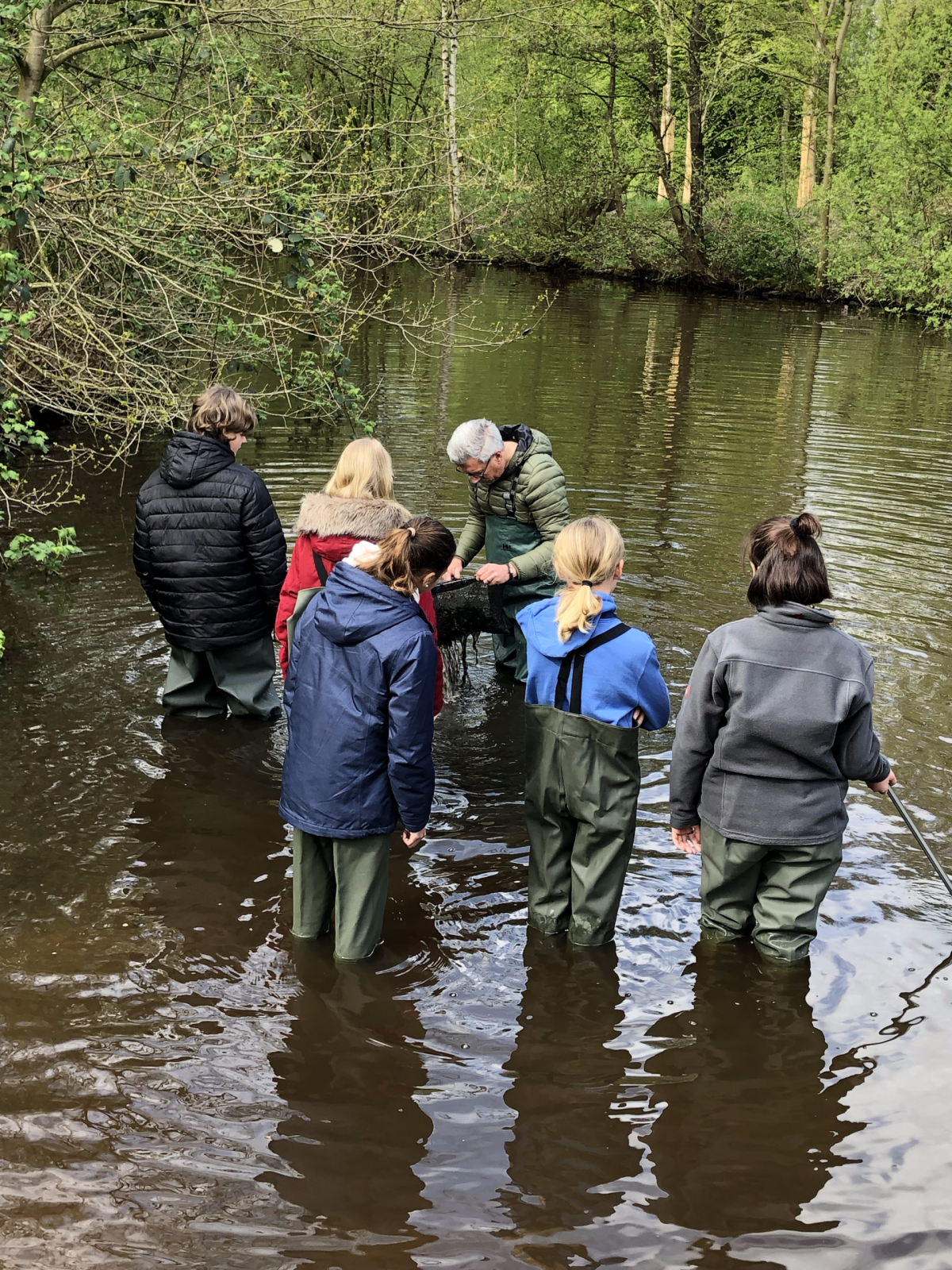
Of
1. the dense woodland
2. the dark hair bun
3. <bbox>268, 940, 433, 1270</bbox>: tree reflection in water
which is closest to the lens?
<bbox>268, 940, 433, 1270</bbox>: tree reflection in water

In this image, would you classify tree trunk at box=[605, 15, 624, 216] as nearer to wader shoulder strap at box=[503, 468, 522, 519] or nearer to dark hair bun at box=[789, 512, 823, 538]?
wader shoulder strap at box=[503, 468, 522, 519]

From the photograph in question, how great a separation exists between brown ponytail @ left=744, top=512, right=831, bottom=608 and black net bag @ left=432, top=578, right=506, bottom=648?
2.75 m

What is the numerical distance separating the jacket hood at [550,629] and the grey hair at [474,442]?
1.88 metres

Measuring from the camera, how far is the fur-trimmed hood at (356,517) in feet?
16.1

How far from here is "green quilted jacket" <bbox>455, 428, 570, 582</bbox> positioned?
6375 millimetres

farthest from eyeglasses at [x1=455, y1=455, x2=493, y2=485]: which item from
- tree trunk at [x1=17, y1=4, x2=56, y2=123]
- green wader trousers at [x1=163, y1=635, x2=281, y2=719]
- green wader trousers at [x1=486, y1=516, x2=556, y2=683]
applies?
tree trunk at [x1=17, y1=4, x2=56, y2=123]

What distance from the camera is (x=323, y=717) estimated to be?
420cm

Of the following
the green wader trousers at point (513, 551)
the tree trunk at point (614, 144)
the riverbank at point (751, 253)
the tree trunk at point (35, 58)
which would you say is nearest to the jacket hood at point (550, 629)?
the green wader trousers at point (513, 551)

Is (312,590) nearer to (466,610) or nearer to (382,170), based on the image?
(466,610)

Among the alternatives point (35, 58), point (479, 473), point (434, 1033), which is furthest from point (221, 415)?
point (35, 58)

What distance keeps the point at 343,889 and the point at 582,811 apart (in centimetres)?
97

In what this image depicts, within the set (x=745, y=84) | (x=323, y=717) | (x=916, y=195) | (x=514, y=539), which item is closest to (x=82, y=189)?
(x=514, y=539)

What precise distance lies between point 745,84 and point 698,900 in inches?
1412

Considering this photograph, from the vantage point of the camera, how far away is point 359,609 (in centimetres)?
409
